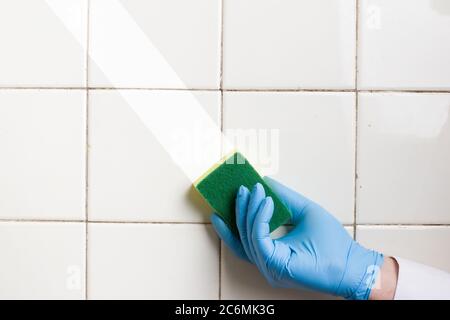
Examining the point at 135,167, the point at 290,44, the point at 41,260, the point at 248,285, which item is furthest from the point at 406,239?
the point at 41,260

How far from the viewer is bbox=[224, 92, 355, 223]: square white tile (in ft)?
3.30

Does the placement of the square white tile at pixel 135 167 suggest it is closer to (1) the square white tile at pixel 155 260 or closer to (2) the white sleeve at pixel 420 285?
(1) the square white tile at pixel 155 260

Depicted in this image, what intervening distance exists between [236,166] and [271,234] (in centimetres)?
16

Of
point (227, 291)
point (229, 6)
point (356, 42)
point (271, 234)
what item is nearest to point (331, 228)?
point (271, 234)

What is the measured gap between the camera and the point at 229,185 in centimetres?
97

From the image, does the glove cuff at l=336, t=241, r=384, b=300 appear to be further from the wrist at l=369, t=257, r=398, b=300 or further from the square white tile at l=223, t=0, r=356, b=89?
the square white tile at l=223, t=0, r=356, b=89

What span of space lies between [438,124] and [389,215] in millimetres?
200

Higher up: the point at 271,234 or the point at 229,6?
the point at 229,6

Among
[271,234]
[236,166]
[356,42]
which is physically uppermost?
[356,42]

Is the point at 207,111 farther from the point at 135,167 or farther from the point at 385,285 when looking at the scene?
the point at 385,285

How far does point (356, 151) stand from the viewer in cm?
101

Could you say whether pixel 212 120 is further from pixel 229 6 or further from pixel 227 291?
pixel 227 291

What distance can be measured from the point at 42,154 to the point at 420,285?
0.76 metres

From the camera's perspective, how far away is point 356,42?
1007mm
